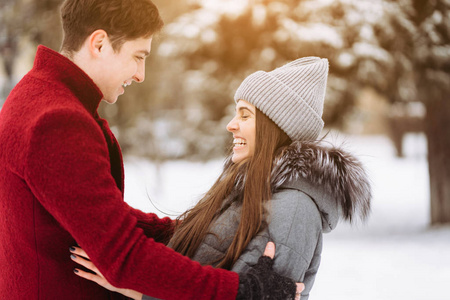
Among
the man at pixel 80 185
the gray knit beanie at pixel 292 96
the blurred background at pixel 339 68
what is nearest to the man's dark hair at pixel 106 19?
the man at pixel 80 185

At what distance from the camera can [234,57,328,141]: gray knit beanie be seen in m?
1.80

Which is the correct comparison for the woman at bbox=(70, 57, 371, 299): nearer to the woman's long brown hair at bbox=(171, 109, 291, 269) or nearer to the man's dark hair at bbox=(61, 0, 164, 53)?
the woman's long brown hair at bbox=(171, 109, 291, 269)

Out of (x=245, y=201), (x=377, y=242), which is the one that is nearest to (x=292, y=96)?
(x=245, y=201)

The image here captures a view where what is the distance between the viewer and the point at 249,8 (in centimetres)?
584

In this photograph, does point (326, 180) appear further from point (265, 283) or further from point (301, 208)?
point (265, 283)

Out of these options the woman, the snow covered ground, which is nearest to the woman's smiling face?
the woman

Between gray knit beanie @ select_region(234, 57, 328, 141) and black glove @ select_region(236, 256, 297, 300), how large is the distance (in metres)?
0.60

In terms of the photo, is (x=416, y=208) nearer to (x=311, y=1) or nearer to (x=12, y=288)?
(x=311, y=1)

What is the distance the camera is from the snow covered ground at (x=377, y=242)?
4.80 meters

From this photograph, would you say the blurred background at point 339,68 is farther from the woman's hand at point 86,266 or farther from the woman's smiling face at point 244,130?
the woman's hand at point 86,266

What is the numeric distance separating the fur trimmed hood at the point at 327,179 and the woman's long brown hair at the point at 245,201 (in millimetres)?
59

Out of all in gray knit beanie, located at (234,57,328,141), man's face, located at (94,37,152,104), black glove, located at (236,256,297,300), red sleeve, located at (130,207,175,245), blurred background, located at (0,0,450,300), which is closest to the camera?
black glove, located at (236,256,297,300)

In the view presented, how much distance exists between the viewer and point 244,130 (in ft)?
6.20

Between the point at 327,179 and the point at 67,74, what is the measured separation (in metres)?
0.95
